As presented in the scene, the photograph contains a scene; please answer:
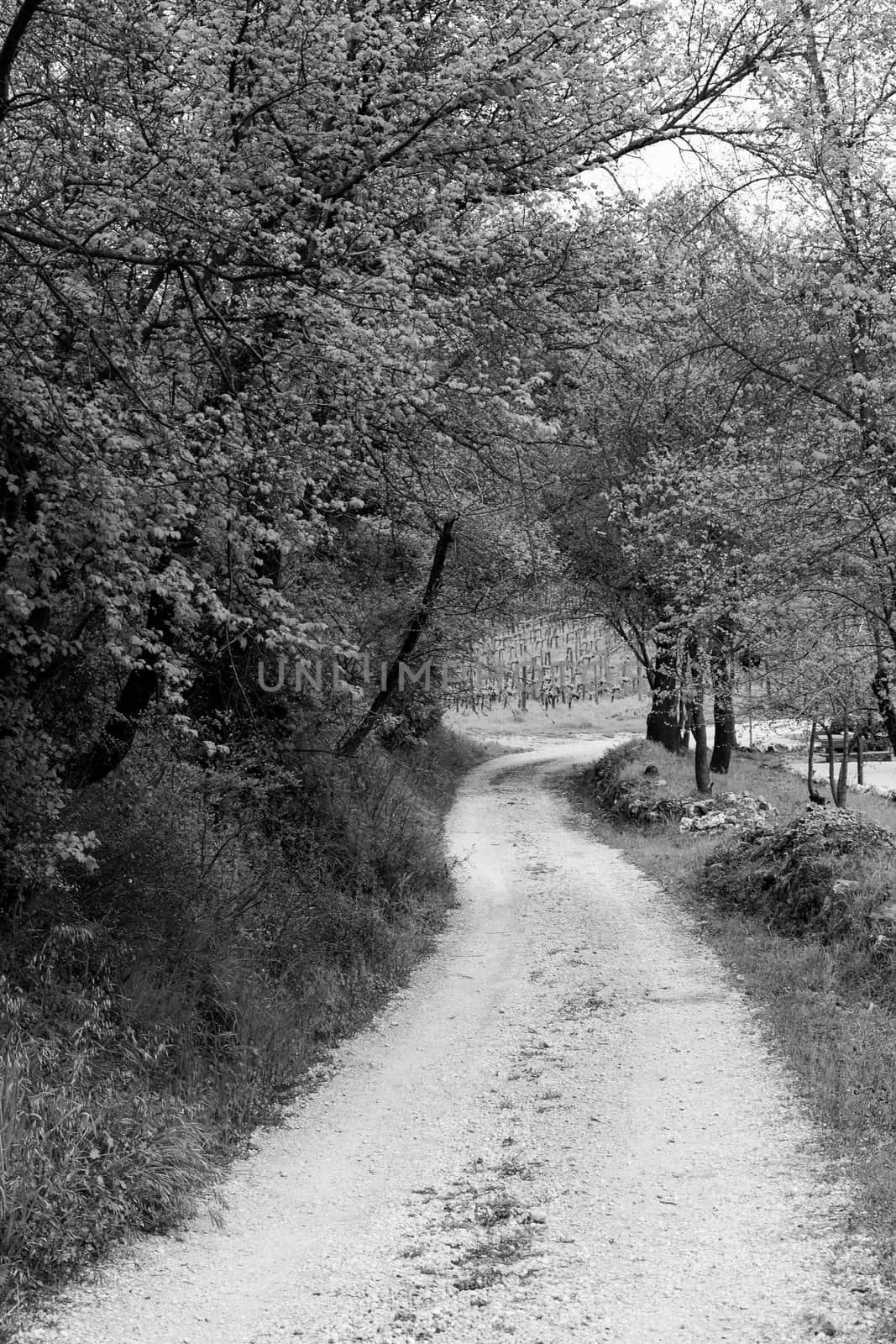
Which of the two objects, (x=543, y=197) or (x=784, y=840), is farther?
(x=784, y=840)

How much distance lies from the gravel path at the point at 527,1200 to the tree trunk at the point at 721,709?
8450 millimetres

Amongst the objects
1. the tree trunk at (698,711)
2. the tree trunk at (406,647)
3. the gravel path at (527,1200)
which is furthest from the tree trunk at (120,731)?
the tree trunk at (698,711)

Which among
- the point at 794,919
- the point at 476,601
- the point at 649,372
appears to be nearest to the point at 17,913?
the point at 794,919

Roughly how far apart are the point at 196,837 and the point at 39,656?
321 centimetres

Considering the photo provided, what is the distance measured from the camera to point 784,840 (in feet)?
46.4

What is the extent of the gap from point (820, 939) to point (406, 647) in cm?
728

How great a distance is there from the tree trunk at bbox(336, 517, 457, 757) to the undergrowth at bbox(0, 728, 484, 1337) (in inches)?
41.2

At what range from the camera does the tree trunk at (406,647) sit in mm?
14930

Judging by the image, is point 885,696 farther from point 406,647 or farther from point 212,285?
point 212,285

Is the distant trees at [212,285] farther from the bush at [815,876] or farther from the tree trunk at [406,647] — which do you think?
the bush at [815,876]

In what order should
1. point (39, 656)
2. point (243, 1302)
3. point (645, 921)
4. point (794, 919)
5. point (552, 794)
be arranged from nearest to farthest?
point (243, 1302) → point (39, 656) → point (794, 919) → point (645, 921) → point (552, 794)

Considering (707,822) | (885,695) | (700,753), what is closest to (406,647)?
(707,822)

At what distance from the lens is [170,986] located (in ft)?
26.5

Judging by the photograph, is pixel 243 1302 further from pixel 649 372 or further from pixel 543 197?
pixel 649 372
